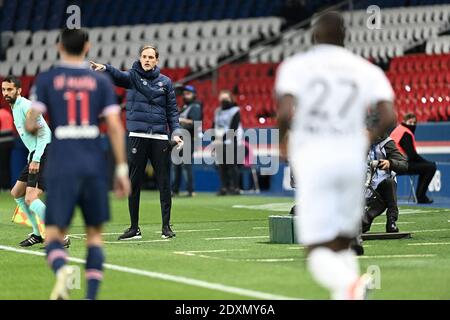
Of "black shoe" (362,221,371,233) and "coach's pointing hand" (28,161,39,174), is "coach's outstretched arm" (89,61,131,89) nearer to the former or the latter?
"coach's pointing hand" (28,161,39,174)

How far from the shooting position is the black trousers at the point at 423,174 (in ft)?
71.4

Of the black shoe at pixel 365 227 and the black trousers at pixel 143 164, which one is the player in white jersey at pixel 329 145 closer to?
the black shoe at pixel 365 227

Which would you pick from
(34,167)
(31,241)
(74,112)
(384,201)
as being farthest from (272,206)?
(74,112)

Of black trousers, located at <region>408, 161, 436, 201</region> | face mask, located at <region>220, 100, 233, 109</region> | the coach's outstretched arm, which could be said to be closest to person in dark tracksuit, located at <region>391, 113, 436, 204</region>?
black trousers, located at <region>408, 161, 436, 201</region>

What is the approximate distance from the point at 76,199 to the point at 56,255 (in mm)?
489

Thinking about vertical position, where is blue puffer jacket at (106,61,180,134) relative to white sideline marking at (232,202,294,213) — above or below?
above

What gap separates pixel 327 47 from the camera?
8.12 metres

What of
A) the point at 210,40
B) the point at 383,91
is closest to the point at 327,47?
the point at 383,91

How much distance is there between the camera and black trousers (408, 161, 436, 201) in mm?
21766

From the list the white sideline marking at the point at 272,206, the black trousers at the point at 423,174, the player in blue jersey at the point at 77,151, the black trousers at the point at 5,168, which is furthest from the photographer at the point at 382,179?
the black trousers at the point at 5,168

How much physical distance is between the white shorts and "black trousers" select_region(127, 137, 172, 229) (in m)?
7.43

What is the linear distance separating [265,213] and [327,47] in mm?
11947

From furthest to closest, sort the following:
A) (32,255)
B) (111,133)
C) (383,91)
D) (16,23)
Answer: (16,23), (32,255), (111,133), (383,91)

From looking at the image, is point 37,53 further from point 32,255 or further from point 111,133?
point 111,133
